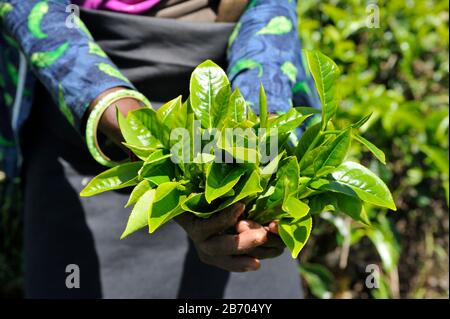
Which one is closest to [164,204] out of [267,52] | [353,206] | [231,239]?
[231,239]

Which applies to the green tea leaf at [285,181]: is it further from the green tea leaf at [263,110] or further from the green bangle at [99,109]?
the green bangle at [99,109]

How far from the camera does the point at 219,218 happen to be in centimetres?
85

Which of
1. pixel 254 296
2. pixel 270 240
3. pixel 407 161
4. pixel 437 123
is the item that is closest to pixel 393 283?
pixel 407 161

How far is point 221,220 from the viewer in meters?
0.85

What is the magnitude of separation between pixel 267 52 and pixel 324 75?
0.24m

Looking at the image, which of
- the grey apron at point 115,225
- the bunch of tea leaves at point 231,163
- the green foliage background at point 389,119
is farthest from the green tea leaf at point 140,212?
the green foliage background at point 389,119

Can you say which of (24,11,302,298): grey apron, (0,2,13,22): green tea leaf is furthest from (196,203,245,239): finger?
(0,2,13,22): green tea leaf

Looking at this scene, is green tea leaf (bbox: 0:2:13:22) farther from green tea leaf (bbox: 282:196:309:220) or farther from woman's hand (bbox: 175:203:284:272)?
green tea leaf (bbox: 282:196:309:220)

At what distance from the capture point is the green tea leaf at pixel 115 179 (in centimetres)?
84

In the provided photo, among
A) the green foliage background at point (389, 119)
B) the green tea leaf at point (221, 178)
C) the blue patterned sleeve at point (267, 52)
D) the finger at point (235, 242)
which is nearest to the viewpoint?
the green tea leaf at point (221, 178)

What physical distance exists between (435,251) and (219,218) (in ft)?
4.60

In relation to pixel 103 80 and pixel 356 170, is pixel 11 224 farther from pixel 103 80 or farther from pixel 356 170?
pixel 356 170

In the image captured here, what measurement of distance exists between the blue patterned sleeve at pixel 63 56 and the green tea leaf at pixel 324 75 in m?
0.30

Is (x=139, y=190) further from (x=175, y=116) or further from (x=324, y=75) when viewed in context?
(x=324, y=75)
